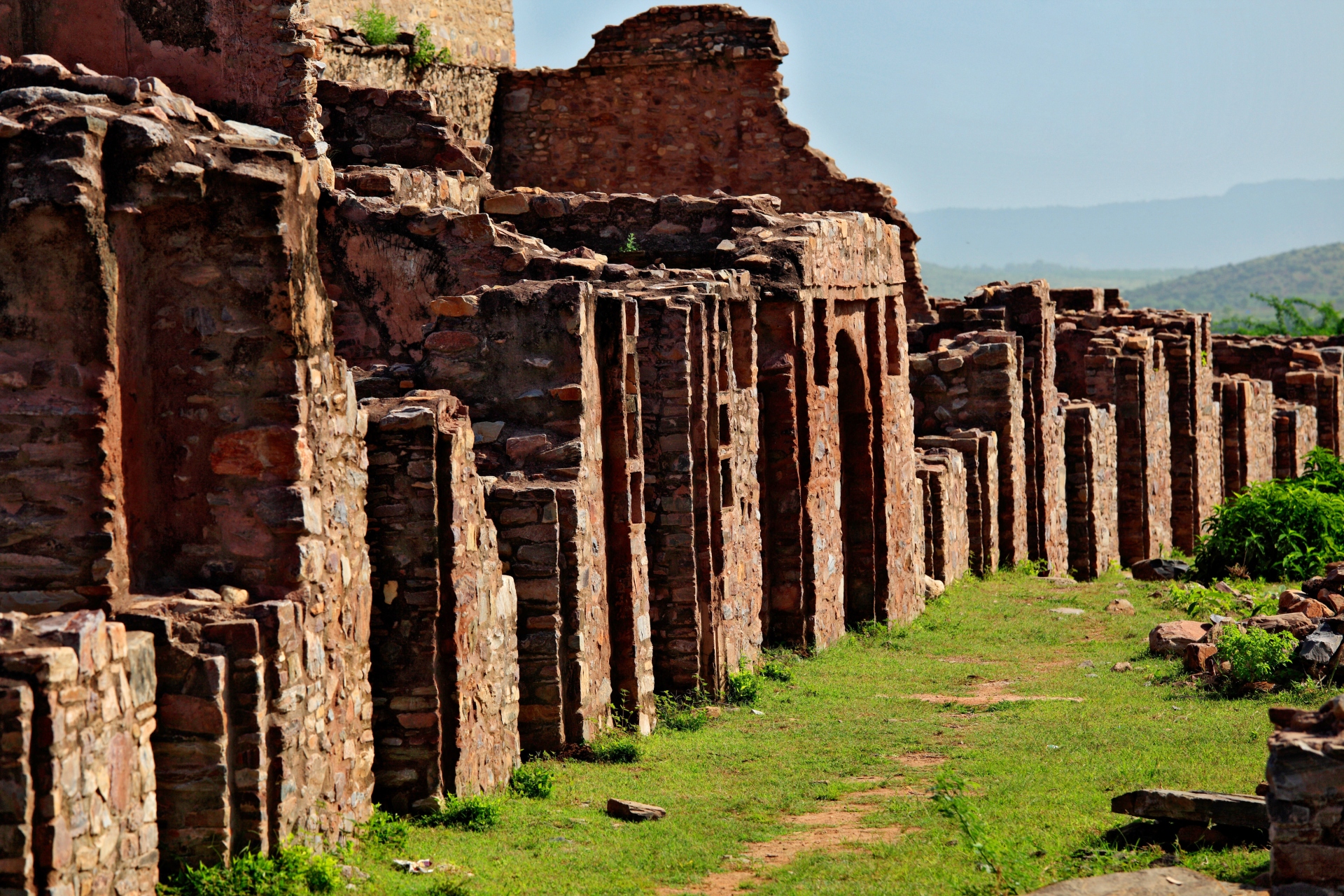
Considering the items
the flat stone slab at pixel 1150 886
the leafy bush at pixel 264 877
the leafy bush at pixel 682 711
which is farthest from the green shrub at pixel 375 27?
the flat stone slab at pixel 1150 886

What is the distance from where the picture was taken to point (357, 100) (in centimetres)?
1540

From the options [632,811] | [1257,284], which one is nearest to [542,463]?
[632,811]

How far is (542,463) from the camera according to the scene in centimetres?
1026

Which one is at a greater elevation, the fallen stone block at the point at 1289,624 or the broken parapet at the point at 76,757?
the broken parapet at the point at 76,757

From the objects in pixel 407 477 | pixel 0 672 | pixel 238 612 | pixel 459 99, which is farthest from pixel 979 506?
pixel 0 672

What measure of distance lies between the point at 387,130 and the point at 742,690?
642cm

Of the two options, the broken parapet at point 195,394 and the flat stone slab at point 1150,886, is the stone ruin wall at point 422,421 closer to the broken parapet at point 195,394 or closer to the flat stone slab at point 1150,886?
the broken parapet at point 195,394

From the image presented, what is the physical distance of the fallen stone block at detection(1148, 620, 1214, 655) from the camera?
1377 centimetres

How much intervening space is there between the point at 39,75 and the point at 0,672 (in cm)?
288

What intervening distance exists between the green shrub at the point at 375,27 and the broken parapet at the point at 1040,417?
8553 mm

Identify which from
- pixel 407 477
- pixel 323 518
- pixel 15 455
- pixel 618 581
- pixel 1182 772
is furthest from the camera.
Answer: pixel 618 581

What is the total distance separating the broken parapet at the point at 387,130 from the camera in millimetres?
15320

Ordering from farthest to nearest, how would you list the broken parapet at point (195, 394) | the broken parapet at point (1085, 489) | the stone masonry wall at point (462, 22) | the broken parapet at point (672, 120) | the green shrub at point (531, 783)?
1. the broken parapet at point (1085, 489)
2. the broken parapet at point (672, 120)
3. the stone masonry wall at point (462, 22)
4. the green shrub at point (531, 783)
5. the broken parapet at point (195, 394)

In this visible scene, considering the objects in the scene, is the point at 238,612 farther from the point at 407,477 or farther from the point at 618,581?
the point at 618,581
